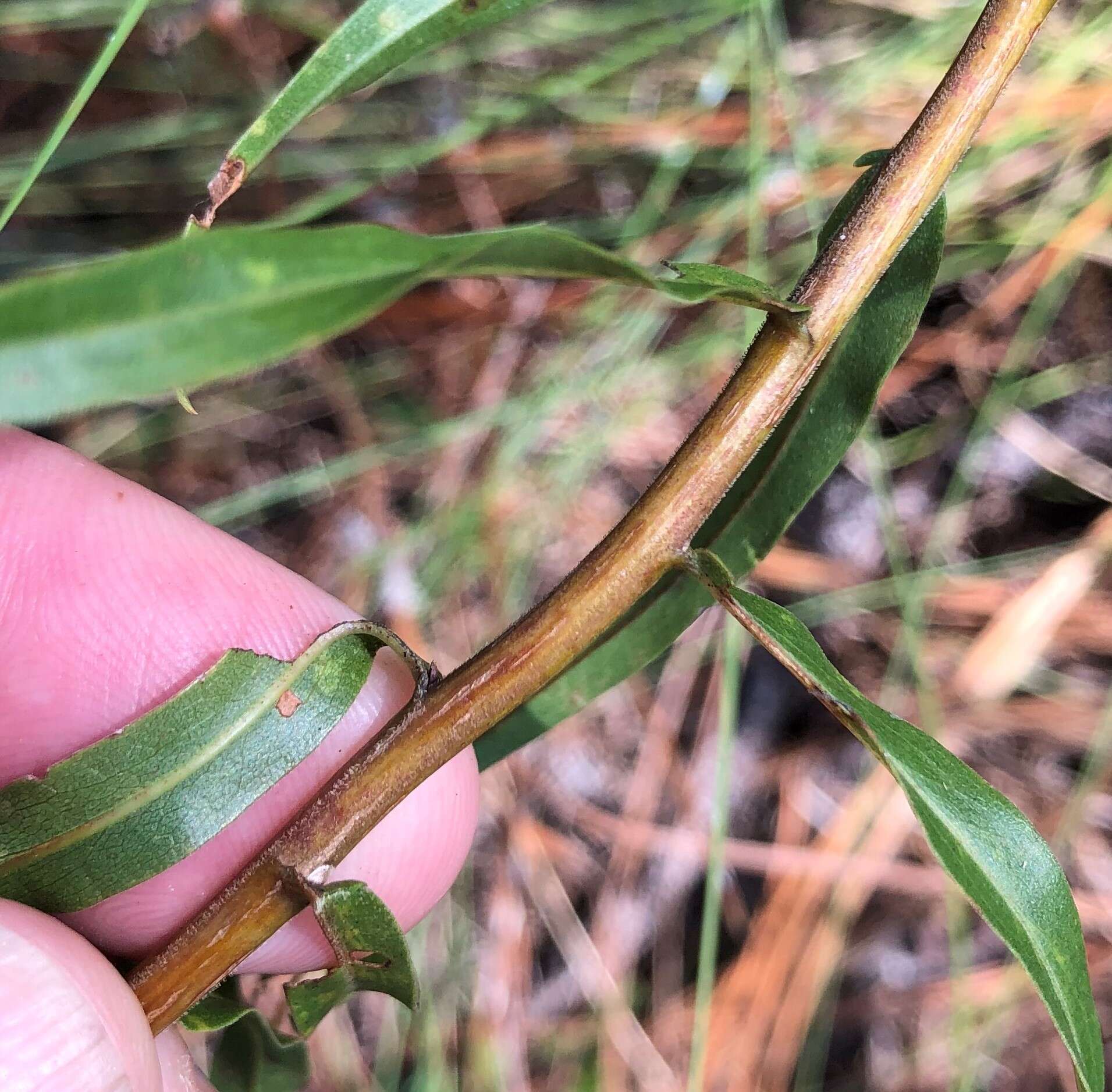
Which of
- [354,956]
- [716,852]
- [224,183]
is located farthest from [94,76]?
[716,852]

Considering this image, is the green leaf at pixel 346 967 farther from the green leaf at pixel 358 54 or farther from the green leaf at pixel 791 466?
the green leaf at pixel 358 54

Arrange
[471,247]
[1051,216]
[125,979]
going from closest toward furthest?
[471,247] < [125,979] < [1051,216]

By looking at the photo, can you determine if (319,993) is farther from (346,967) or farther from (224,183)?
(224,183)

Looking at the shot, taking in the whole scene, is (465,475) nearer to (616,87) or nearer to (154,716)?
(616,87)

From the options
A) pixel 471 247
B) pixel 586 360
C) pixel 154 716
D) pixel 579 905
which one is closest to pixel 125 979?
pixel 154 716

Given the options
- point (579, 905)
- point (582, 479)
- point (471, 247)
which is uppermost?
point (471, 247)
